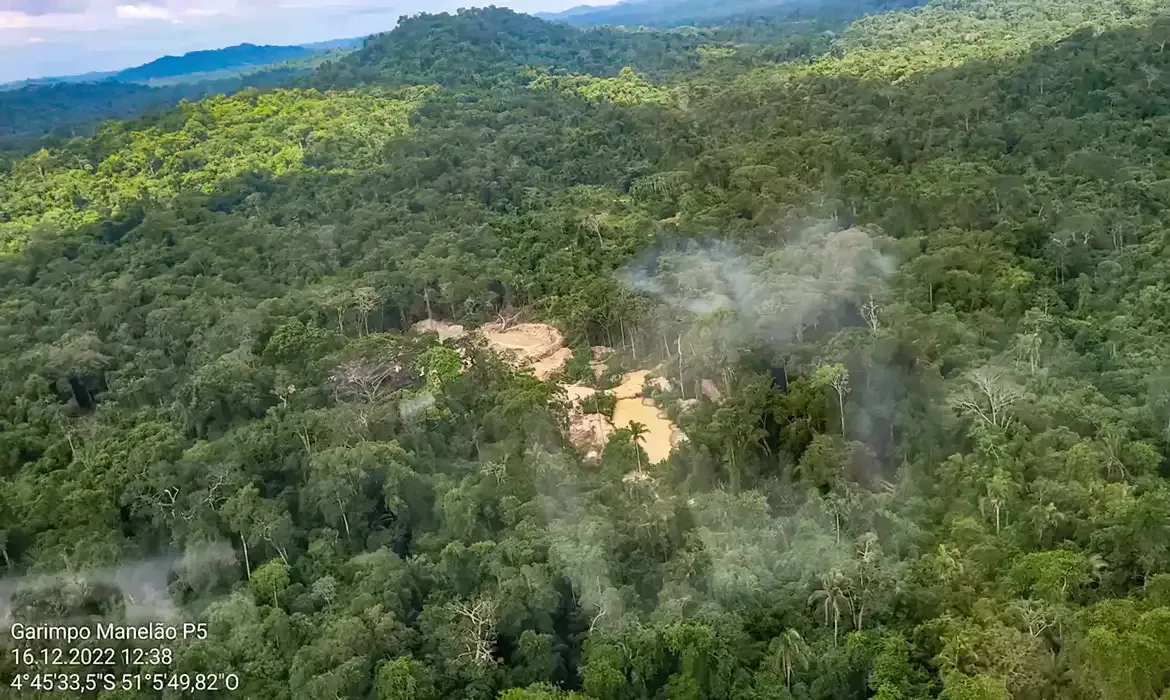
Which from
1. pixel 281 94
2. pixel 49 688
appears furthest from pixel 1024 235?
pixel 281 94

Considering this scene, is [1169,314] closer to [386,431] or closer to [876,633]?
[876,633]

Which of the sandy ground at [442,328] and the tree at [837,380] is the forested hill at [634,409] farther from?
the sandy ground at [442,328]

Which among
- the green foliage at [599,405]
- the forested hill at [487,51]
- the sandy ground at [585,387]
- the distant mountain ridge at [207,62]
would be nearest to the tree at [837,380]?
the sandy ground at [585,387]

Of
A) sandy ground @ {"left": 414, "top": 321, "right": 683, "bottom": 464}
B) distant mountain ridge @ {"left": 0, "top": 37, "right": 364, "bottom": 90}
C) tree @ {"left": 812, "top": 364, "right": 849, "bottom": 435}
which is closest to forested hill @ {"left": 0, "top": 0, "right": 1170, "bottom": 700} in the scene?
tree @ {"left": 812, "top": 364, "right": 849, "bottom": 435}

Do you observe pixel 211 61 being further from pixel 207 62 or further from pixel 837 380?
pixel 837 380

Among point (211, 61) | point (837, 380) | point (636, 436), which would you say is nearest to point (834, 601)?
point (837, 380)

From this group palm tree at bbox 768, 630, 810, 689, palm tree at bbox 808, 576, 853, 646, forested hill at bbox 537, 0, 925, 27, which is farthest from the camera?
forested hill at bbox 537, 0, 925, 27

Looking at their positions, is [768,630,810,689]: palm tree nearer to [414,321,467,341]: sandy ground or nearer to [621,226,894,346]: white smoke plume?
[621,226,894,346]: white smoke plume
